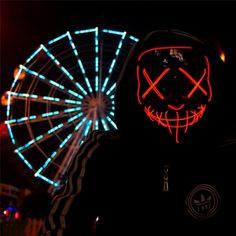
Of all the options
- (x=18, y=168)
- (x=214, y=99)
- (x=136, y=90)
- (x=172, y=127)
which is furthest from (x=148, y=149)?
(x=18, y=168)

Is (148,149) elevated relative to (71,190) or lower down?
elevated

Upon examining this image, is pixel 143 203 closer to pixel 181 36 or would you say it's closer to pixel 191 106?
pixel 191 106

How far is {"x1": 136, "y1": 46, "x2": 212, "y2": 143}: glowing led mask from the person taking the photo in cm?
219

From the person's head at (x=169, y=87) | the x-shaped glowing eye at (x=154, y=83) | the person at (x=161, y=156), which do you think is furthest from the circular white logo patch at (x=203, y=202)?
the x-shaped glowing eye at (x=154, y=83)

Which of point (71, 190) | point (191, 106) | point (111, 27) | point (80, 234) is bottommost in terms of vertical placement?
point (80, 234)

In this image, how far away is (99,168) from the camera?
1937 millimetres

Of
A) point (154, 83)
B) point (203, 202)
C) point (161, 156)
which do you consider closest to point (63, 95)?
point (154, 83)

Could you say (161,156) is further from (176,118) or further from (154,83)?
(154,83)

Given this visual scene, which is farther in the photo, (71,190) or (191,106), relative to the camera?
(191,106)

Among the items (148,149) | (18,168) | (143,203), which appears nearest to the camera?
(143,203)

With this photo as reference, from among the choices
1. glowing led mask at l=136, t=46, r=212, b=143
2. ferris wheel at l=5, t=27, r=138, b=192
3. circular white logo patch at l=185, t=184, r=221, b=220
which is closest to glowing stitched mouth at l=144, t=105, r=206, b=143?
glowing led mask at l=136, t=46, r=212, b=143

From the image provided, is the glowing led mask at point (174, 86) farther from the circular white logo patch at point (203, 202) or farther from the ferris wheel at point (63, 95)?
the ferris wheel at point (63, 95)

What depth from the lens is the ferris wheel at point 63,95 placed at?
5.09 metres

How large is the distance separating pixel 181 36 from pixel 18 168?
10.4 ft
